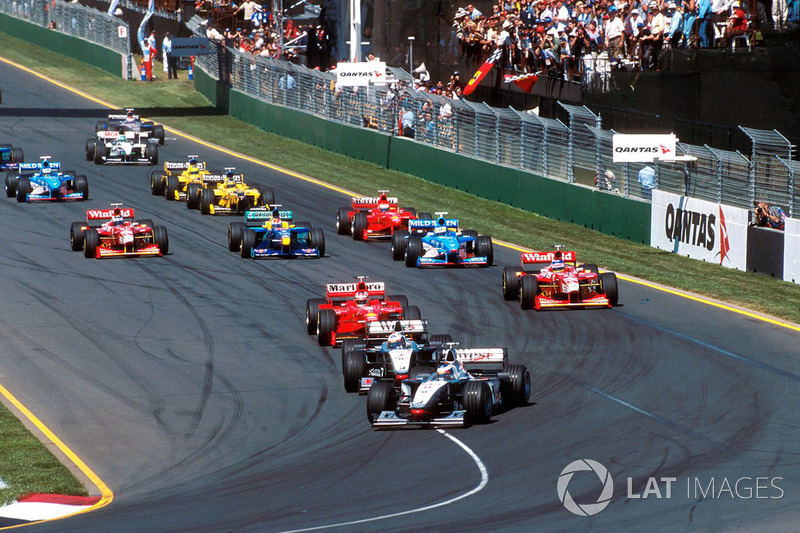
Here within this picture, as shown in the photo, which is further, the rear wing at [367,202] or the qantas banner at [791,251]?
the rear wing at [367,202]

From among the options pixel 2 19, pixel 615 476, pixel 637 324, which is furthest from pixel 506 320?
pixel 2 19

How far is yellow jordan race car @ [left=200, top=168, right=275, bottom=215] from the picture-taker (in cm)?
3169

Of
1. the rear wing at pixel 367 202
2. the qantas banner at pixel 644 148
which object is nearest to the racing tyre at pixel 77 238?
the rear wing at pixel 367 202

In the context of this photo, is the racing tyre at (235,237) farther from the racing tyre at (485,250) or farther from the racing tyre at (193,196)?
the racing tyre at (485,250)

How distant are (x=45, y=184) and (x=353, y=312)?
620 inches

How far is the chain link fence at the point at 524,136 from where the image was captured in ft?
87.0

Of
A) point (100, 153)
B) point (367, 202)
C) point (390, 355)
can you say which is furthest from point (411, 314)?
point (100, 153)

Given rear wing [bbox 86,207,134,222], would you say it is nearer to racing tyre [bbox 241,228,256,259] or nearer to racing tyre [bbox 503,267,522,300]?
racing tyre [bbox 241,228,256,259]

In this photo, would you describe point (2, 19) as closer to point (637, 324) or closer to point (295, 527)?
point (637, 324)

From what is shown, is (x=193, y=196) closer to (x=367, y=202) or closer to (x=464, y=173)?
(x=367, y=202)

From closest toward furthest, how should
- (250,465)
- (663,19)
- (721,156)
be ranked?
1. (250,465)
2. (721,156)
3. (663,19)

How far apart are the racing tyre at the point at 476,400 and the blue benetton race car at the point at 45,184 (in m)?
19.8

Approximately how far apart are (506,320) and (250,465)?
794 cm

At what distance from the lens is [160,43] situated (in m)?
64.1
